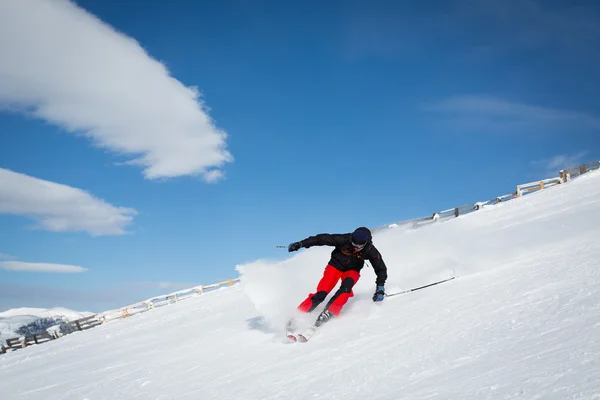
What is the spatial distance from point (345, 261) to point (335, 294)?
0.62 metres

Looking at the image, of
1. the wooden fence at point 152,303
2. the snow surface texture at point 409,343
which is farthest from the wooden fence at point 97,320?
the snow surface texture at point 409,343

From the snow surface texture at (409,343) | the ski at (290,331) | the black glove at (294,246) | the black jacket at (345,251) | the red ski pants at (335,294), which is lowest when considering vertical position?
the snow surface texture at (409,343)

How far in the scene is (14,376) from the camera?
403 inches

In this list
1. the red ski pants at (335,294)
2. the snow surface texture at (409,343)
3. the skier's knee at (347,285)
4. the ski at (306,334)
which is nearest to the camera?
the snow surface texture at (409,343)

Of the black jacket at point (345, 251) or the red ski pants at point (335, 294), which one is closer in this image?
the red ski pants at point (335, 294)

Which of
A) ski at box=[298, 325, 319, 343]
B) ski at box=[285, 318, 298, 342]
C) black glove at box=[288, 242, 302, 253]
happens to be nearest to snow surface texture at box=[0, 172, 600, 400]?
ski at box=[298, 325, 319, 343]

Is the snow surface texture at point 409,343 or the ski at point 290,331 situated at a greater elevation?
the ski at point 290,331

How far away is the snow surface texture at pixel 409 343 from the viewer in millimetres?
3176

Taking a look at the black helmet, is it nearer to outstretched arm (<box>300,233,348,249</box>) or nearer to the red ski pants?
outstretched arm (<box>300,233,348,249</box>)

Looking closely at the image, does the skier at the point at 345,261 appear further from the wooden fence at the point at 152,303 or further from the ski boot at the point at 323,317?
the wooden fence at the point at 152,303

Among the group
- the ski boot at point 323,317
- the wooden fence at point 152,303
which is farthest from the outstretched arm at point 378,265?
the wooden fence at point 152,303

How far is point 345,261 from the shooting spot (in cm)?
682

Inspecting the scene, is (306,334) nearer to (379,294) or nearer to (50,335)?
(379,294)

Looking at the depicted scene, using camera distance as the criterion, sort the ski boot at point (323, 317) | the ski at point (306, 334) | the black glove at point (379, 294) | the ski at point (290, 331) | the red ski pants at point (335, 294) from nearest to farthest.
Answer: the ski at point (306, 334), the ski at point (290, 331), the ski boot at point (323, 317), the red ski pants at point (335, 294), the black glove at point (379, 294)
